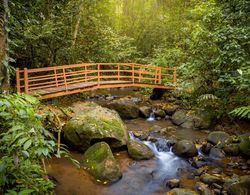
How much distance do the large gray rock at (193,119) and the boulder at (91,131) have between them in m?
3.27

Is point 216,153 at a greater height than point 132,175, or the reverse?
point 216,153

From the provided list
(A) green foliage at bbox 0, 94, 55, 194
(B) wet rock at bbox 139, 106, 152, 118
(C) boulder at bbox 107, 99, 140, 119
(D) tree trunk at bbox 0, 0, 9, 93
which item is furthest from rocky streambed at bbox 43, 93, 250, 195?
(A) green foliage at bbox 0, 94, 55, 194

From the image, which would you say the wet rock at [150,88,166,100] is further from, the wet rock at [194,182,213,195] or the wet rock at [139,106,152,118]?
the wet rock at [194,182,213,195]

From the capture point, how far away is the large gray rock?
33.2ft

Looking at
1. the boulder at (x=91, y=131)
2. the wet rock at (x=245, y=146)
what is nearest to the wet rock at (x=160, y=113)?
the boulder at (x=91, y=131)

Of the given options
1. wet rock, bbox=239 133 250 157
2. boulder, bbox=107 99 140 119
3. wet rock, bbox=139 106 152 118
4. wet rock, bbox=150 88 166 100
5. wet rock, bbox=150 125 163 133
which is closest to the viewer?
wet rock, bbox=239 133 250 157

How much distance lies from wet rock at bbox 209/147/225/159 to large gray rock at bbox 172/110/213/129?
6.87 feet

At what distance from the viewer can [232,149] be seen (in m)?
7.77

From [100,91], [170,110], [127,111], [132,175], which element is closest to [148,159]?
[132,175]

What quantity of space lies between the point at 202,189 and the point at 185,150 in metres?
1.98

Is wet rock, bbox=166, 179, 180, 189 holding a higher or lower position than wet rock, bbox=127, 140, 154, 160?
lower

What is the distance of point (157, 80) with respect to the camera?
14.0m

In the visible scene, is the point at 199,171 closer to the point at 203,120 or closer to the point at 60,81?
the point at 203,120

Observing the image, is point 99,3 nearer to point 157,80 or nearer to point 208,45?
point 157,80
